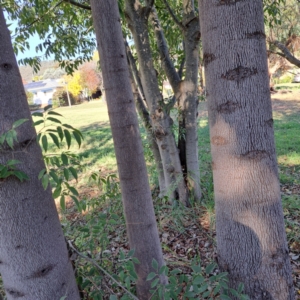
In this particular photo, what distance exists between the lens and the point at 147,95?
2.89 m

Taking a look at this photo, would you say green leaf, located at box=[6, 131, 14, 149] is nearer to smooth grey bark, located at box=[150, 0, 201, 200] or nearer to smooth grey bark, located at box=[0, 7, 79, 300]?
smooth grey bark, located at box=[0, 7, 79, 300]

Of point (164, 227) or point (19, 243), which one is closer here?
point (19, 243)

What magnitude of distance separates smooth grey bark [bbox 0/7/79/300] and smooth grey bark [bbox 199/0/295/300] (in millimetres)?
638

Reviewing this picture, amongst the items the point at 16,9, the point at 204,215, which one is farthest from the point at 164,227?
the point at 16,9

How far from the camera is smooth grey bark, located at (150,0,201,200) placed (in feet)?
8.91

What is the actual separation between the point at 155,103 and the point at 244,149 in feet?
6.72

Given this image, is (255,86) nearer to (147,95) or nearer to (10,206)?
(10,206)

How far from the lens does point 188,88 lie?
2926 mm

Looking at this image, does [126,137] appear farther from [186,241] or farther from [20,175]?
[186,241]

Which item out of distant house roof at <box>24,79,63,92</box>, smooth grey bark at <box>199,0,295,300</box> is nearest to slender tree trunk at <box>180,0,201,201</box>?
smooth grey bark at <box>199,0,295,300</box>

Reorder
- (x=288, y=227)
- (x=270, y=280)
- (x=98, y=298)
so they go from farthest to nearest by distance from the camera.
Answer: (x=288, y=227) < (x=98, y=298) < (x=270, y=280)

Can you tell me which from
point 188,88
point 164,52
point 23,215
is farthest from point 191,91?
point 23,215

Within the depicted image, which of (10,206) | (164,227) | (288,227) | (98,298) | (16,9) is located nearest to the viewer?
(10,206)

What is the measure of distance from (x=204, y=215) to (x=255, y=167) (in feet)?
6.99
